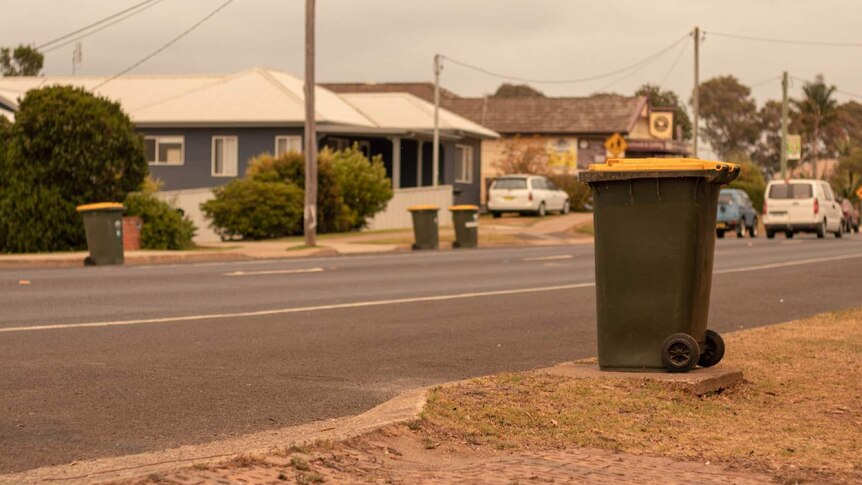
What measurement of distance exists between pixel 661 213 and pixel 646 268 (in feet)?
1.30

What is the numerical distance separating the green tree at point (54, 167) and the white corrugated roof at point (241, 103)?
1654cm

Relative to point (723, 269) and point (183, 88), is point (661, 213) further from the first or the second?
point (183, 88)

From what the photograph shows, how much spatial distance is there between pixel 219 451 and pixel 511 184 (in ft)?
146

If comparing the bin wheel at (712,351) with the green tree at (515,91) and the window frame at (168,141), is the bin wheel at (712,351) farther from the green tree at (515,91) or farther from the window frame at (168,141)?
the green tree at (515,91)

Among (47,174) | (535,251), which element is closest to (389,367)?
(47,174)

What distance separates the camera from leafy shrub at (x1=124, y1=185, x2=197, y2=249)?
2916cm

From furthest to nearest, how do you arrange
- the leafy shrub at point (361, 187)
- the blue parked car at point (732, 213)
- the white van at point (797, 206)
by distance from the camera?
the blue parked car at point (732, 213) → the white van at point (797, 206) → the leafy shrub at point (361, 187)

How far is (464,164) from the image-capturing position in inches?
2352

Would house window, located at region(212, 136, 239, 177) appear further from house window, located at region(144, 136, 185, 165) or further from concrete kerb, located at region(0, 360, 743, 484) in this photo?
concrete kerb, located at region(0, 360, 743, 484)

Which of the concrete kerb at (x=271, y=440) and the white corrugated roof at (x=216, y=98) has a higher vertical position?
the white corrugated roof at (x=216, y=98)

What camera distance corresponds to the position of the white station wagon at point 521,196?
166ft

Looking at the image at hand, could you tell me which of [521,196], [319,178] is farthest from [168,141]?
[319,178]

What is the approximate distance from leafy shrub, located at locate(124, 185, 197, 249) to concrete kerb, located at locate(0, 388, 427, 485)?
21.9m

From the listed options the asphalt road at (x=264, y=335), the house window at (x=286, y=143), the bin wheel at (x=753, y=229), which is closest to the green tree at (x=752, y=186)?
the bin wheel at (x=753, y=229)
